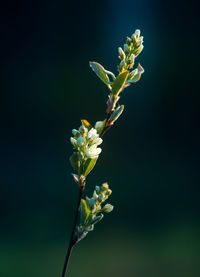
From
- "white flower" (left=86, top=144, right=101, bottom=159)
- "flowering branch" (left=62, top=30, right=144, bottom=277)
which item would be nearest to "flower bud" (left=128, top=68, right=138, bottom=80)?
"flowering branch" (left=62, top=30, right=144, bottom=277)

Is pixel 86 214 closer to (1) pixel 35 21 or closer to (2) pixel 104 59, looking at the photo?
(2) pixel 104 59

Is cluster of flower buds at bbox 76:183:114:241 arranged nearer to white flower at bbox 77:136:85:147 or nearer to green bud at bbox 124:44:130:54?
white flower at bbox 77:136:85:147

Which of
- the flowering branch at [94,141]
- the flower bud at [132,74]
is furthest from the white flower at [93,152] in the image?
the flower bud at [132,74]

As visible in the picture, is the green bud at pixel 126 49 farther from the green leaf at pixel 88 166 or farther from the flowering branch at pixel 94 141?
the green leaf at pixel 88 166

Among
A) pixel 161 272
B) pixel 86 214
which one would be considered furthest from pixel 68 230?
pixel 86 214

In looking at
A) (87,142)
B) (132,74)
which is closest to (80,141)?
(87,142)
